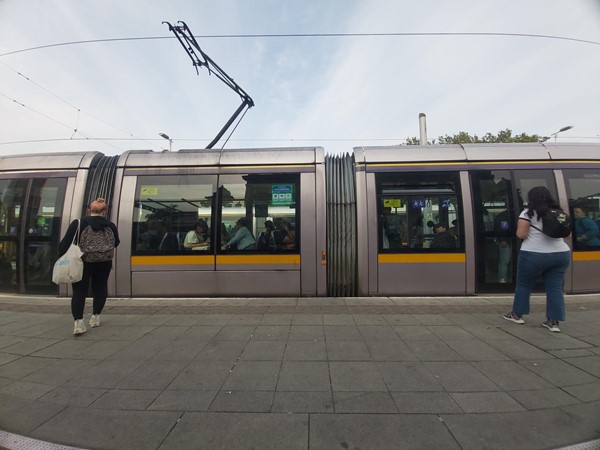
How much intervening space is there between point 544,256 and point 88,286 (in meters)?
6.57

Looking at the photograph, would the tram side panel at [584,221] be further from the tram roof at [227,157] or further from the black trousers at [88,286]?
the black trousers at [88,286]

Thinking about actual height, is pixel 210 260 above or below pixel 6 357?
above

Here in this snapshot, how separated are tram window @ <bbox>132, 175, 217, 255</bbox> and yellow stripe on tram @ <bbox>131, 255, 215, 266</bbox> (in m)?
0.10

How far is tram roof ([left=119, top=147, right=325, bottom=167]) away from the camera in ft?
20.5

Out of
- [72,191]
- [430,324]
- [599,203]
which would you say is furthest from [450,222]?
[72,191]

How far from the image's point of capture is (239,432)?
2289mm

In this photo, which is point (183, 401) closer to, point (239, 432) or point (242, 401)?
point (242, 401)

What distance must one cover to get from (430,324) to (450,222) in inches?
93.7

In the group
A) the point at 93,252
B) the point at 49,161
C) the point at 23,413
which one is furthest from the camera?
the point at 49,161

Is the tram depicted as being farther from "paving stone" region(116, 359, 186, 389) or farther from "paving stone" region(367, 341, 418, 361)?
"paving stone" region(116, 359, 186, 389)

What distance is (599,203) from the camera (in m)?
6.15

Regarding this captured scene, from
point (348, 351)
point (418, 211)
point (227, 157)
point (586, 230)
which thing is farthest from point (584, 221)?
point (227, 157)

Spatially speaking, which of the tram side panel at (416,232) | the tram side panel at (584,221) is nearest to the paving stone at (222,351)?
the tram side panel at (416,232)

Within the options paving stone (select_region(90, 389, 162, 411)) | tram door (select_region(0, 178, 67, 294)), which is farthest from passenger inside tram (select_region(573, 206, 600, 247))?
tram door (select_region(0, 178, 67, 294))
